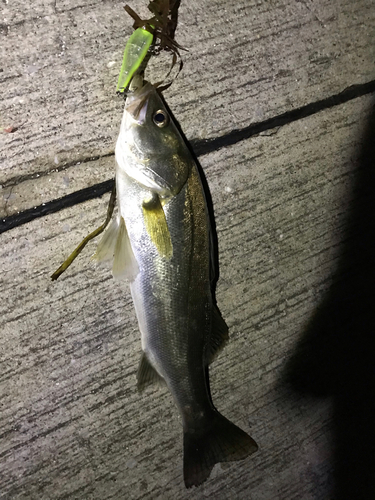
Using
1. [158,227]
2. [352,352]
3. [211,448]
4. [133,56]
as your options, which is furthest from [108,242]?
[352,352]

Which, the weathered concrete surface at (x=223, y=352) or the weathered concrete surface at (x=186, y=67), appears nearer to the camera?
the weathered concrete surface at (x=186, y=67)

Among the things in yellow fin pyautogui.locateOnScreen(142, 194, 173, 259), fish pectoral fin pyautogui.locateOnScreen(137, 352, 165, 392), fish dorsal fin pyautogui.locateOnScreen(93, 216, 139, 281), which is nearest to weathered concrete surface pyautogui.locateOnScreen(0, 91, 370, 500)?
fish pectoral fin pyautogui.locateOnScreen(137, 352, 165, 392)

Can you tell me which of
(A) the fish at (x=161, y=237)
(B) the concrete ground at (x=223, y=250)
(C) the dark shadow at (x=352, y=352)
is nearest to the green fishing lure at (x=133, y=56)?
(A) the fish at (x=161, y=237)

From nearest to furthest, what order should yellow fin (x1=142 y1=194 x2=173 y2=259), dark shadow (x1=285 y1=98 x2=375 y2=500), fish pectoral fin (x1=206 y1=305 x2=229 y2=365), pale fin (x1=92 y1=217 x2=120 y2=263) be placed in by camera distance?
yellow fin (x1=142 y1=194 x2=173 y2=259) → pale fin (x1=92 y1=217 x2=120 y2=263) → fish pectoral fin (x1=206 y1=305 x2=229 y2=365) → dark shadow (x1=285 y1=98 x2=375 y2=500)

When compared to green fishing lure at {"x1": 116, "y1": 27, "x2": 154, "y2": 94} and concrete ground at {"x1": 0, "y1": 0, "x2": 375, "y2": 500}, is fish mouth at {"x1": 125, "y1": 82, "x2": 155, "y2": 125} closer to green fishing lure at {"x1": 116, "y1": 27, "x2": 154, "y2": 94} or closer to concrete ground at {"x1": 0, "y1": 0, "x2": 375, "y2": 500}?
green fishing lure at {"x1": 116, "y1": 27, "x2": 154, "y2": 94}

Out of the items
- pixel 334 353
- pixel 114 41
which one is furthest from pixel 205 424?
pixel 114 41

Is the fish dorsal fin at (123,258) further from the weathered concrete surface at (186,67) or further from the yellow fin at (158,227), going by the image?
the weathered concrete surface at (186,67)

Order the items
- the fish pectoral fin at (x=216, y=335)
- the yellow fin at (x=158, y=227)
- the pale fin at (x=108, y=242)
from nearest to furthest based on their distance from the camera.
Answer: the yellow fin at (x=158, y=227) < the pale fin at (x=108, y=242) < the fish pectoral fin at (x=216, y=335)

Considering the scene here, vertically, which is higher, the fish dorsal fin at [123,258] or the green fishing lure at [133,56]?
the green fishing lure at [133,56]
